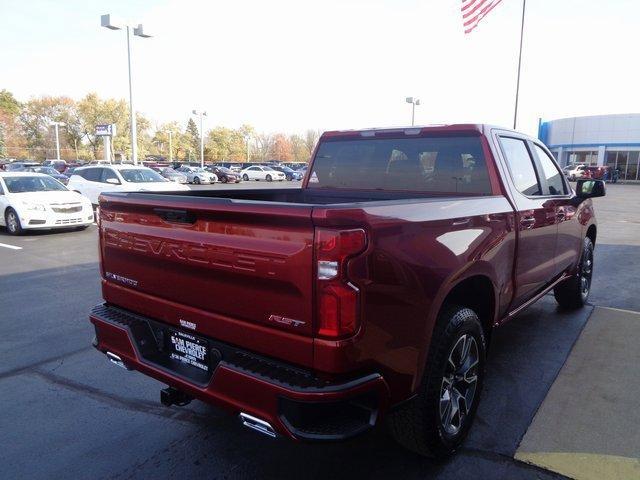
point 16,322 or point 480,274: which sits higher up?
point 480,274

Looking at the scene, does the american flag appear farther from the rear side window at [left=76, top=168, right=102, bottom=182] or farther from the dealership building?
the dealership building

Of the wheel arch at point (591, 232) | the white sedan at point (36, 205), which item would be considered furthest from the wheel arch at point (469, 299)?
the white sedan at point (36, 205)

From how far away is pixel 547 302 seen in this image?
629 centimetres

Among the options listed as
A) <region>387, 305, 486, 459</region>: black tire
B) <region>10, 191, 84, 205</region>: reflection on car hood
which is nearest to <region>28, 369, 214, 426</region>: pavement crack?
<region>387, 305, 486, 459</region>: black tire

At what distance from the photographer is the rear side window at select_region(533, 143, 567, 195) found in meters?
4.61

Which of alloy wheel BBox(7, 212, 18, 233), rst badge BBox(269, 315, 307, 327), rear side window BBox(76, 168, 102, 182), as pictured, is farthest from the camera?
rear side window BBox(76, 168, 102, 182)

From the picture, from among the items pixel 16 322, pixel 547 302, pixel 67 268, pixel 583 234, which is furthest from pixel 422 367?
pixel 67 268

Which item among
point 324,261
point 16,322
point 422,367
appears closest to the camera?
point 324,261

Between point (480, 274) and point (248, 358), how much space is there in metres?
1.49

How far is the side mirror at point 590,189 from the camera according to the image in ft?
16.0

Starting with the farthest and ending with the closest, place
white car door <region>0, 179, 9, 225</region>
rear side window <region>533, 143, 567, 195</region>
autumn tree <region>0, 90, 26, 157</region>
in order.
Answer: autumn tree <region>0, 90, 26, 157</region> < white car door <region>0, 179, 9, 225</region> < rear side window <region>533, 143, 567, 195</region>

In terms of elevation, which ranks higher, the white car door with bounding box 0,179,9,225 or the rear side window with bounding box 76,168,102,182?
the rear side window with bounding box 76,168,102,182

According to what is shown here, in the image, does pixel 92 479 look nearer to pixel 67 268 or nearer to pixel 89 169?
pixel 67 268

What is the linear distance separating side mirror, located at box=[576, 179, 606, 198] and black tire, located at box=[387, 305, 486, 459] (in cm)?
Result: 266
